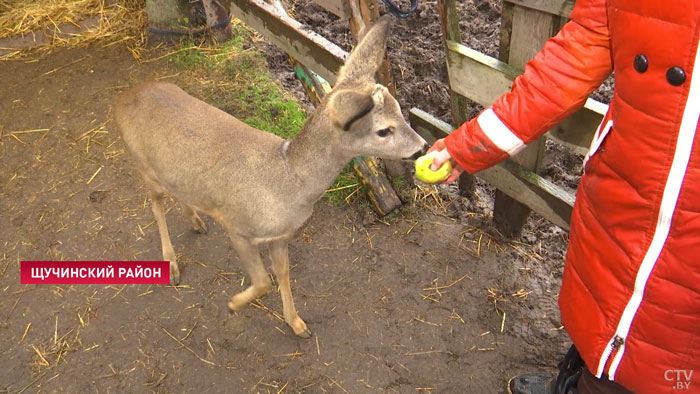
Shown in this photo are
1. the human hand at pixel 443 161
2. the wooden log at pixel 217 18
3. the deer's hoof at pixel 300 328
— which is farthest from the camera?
the wooden log at pixel 217 18

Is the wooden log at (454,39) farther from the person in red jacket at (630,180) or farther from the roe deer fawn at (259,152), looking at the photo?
the person in red jacket at (630,180)

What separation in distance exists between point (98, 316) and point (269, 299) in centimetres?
100

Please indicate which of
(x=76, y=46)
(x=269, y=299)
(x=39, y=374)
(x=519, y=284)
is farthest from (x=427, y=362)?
(x=76, y=46)

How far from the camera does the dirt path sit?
294cm

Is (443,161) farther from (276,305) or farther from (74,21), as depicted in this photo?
(74,21)

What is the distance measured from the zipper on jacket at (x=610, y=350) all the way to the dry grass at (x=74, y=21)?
204 inches

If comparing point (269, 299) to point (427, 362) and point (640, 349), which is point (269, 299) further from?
point (640, 349)

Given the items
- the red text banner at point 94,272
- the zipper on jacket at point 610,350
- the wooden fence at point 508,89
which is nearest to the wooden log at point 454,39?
the wooden fence at point 508,89

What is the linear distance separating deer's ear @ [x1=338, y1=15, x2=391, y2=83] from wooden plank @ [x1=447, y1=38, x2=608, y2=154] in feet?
2.23

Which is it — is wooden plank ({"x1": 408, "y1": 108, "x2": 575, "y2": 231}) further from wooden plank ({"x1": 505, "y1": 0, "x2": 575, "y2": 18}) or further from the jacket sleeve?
the jacket sleeve

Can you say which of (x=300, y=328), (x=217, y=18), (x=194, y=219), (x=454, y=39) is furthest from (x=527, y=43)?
(x=217, y=18)

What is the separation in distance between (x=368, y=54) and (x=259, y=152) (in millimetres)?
738

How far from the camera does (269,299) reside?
3.34 m

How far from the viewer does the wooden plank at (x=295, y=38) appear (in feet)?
11.3
